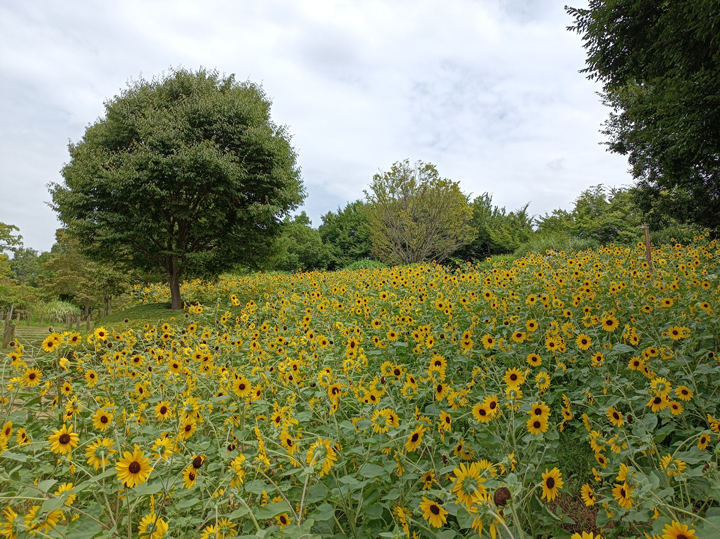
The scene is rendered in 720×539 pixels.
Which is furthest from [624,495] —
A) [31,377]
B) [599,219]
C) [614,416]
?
[599,219]

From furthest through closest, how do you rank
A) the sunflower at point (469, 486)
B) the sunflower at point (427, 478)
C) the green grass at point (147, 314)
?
the green grass at point (147, 314) → the sunflower at point (427, 478) → the sunflower at point (469, 486)

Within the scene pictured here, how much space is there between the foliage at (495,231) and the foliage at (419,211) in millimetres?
13538

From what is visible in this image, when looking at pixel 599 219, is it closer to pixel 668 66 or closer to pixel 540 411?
pixel 668 66

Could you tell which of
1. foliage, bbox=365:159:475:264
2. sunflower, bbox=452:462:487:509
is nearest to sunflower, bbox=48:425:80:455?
sunflower, bbox=452:462:487:509

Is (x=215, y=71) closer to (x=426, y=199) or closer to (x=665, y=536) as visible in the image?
(x=426, y=199)

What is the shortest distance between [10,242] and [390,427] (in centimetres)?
2746

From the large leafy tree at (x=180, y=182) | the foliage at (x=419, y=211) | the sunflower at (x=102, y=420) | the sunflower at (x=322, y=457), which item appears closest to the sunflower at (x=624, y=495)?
the sunflower at (x=322, y=457)

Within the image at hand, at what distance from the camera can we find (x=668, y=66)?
5727mm

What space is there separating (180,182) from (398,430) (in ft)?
38.5

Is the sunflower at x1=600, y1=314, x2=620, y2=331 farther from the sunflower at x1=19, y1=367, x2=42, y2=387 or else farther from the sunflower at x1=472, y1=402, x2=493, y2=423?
the sunflower at x1=19, y1=367, x2=42, y2=387

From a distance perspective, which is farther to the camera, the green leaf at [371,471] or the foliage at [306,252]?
the foliage at [306,252]

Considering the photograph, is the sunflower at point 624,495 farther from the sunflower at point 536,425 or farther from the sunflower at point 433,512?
the sunflower at point 433,512

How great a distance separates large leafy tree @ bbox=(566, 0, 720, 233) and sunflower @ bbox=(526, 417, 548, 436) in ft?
15.7

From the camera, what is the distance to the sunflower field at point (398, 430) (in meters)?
1.41
